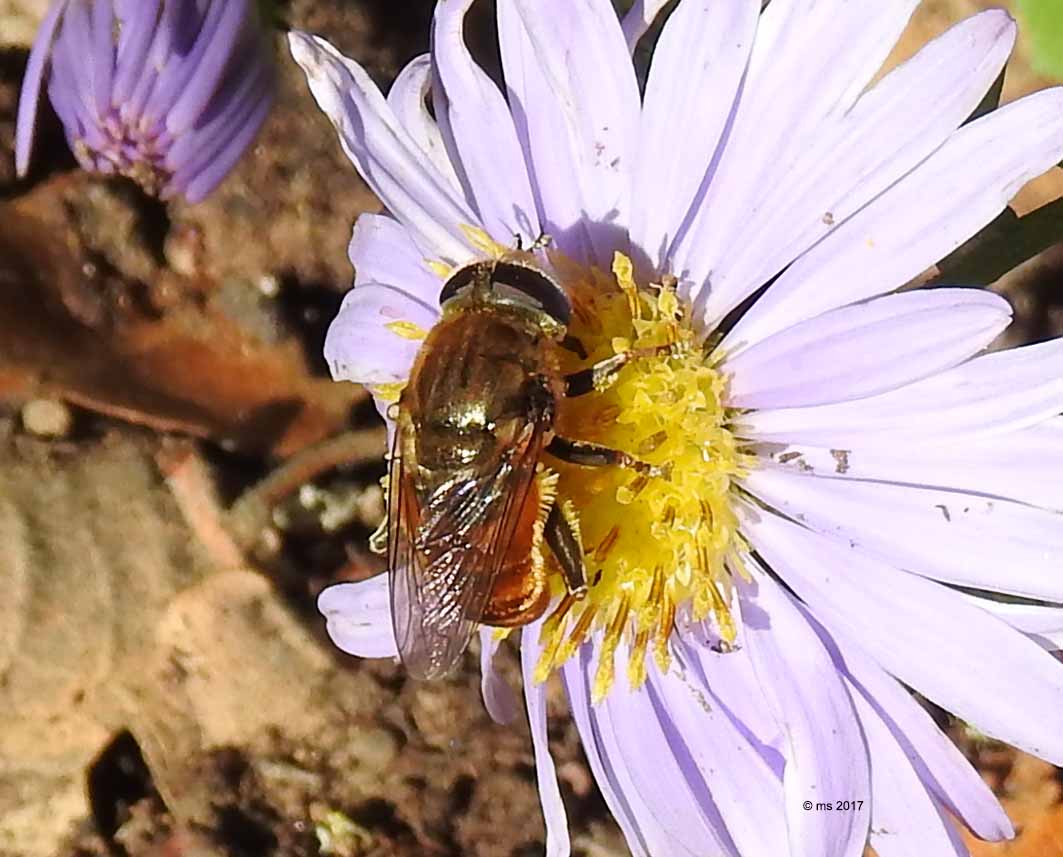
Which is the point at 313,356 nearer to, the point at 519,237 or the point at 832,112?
the point at 519,237

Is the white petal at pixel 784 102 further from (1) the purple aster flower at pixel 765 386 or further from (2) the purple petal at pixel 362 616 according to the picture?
(2) the purple petal at pixel 362 616

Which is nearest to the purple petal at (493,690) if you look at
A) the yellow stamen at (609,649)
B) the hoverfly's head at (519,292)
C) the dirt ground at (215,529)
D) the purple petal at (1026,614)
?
the yellow stamen at (609,649)

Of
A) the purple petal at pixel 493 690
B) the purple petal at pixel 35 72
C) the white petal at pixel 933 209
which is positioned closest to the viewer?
the white petal at pixel 933 209

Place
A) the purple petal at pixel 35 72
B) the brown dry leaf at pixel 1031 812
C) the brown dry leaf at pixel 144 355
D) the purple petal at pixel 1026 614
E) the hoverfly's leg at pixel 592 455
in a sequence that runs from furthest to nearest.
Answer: the brown dry leaf at pixel 144 355 < the brown dry leaf at pixel 1031 812 < the purple petal at pixel 35 72 < the hoverfly's leg at pixel 592 455 < the purple petal at pixel 1026 614

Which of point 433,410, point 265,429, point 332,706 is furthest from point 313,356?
point 433,410

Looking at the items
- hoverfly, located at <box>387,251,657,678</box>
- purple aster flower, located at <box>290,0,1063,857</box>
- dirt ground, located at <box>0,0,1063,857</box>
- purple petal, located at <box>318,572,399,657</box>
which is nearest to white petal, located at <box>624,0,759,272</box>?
purple aster flower, located at <box>290,0,1063,857</box>

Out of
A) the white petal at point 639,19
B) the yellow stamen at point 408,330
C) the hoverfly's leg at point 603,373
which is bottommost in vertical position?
the hoverfly's leg at point 603,373

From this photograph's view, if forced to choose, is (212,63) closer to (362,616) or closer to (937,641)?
(362,616)
